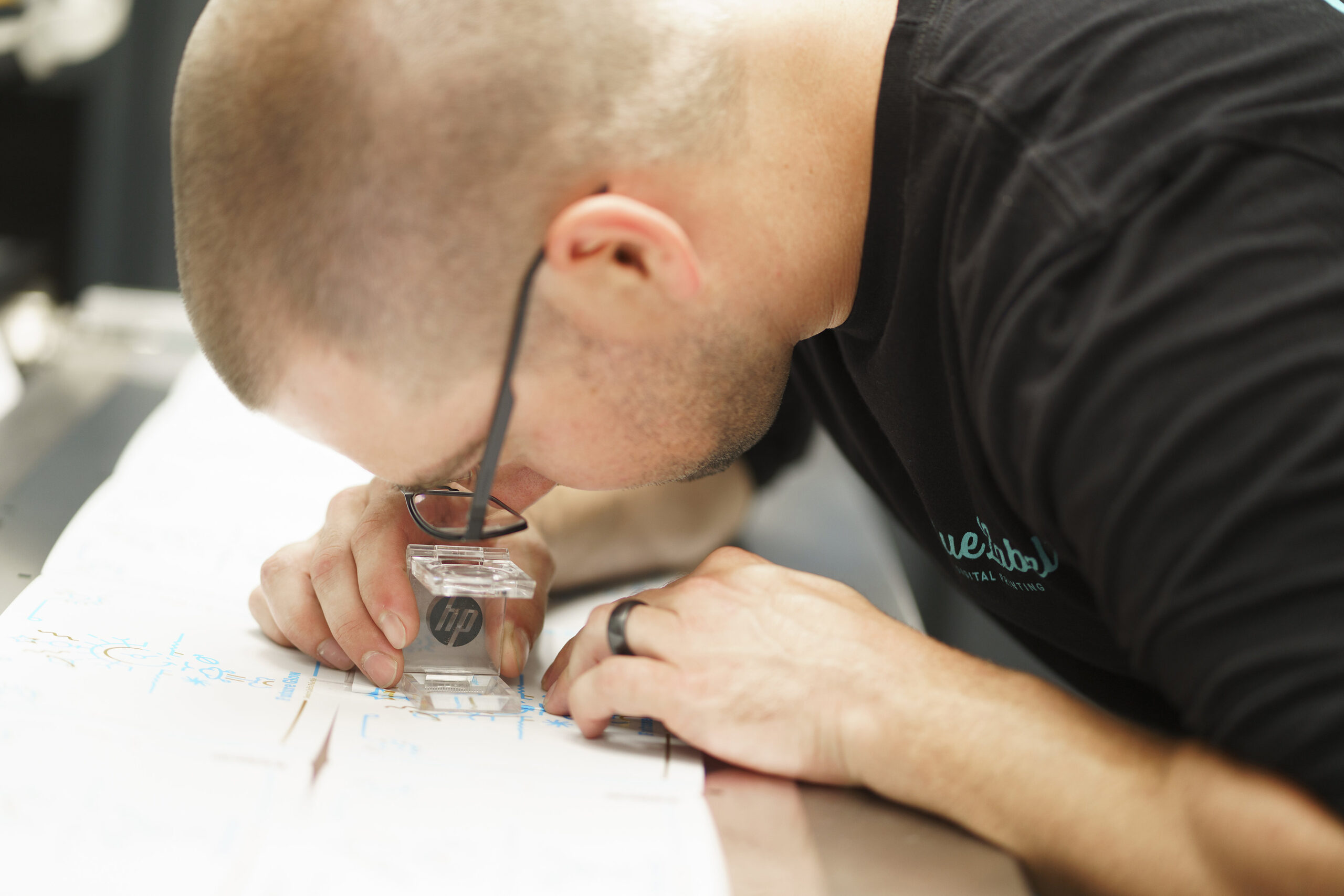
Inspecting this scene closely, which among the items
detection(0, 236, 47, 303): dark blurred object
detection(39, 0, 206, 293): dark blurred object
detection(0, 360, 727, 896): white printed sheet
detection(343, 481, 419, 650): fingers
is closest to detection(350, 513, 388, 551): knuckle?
detection(343, 481, 419, 650): fingers

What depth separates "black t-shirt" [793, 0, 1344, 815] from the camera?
1.88 feet

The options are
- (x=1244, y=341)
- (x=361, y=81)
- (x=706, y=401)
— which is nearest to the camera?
(x=1244, y=341)

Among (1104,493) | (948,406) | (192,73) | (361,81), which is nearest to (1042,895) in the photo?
(1104,493)

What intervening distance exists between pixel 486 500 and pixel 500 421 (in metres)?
0.08

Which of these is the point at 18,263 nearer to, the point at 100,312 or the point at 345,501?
the point at 100,312

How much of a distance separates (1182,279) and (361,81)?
510 mm

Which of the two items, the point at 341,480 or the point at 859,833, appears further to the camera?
the point at 341,480

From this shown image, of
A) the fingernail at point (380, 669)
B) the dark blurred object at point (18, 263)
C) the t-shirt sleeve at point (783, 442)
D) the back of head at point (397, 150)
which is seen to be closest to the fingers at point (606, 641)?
the fingernail at point (380, 669)

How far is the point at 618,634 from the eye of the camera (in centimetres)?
78

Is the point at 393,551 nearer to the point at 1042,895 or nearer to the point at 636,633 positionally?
the point at 636,633

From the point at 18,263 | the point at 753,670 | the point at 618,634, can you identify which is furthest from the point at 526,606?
the point at 18,263

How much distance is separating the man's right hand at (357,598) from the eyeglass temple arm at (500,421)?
2.9 inches

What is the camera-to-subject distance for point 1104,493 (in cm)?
62

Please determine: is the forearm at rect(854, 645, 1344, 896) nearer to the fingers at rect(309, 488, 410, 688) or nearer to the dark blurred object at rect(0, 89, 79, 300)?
the fingers at rect(309, 488, 410, 688)
